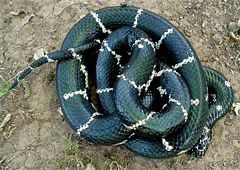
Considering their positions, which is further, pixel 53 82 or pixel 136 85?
pixel 53 82

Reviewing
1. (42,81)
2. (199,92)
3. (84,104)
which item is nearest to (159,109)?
(199,92)

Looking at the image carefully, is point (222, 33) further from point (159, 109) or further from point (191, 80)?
point (159, 109)

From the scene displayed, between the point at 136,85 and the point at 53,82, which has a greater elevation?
the point at 136,85

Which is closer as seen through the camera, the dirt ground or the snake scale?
the snake scale

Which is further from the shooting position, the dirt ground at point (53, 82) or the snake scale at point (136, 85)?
the dirt ground at point (53, 82)
